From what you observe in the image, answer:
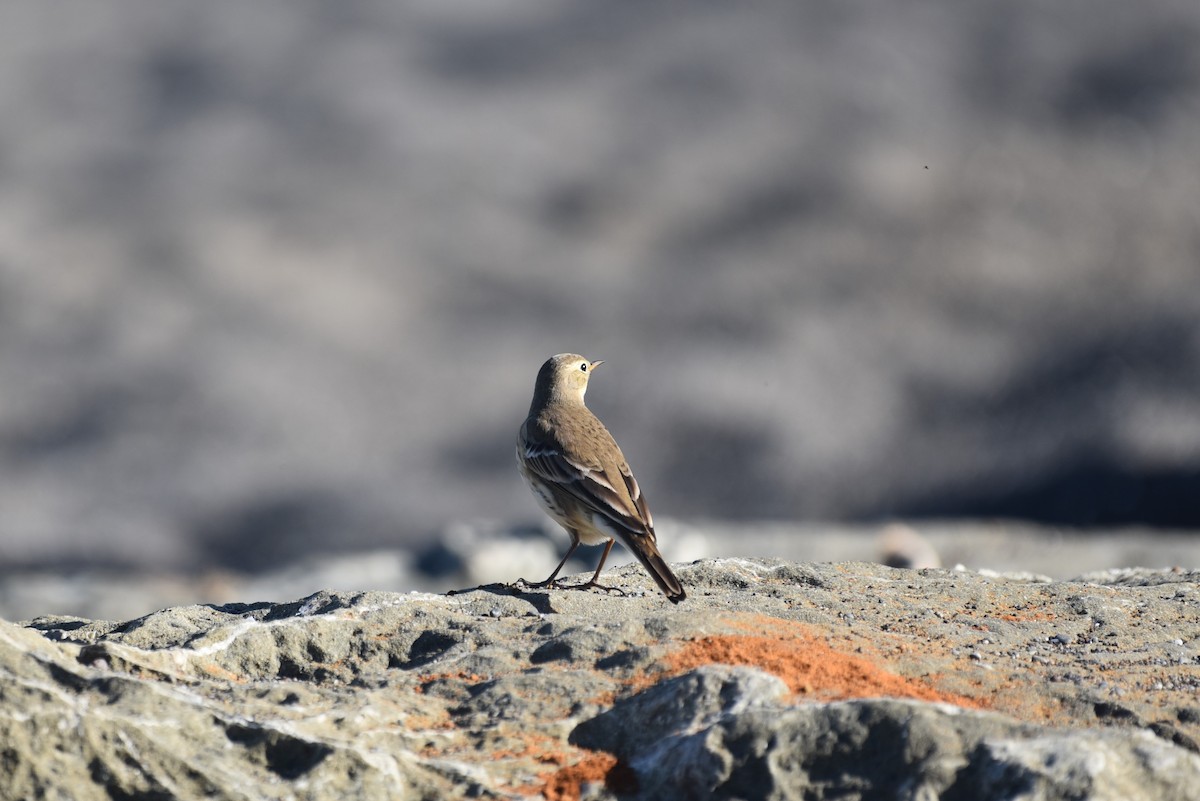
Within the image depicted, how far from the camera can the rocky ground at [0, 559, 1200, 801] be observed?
3383 millimetres

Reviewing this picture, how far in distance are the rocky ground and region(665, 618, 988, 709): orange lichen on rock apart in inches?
0.5

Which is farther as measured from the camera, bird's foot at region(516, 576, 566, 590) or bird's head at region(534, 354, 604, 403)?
bird's head at region(534, 354, 604, 403)

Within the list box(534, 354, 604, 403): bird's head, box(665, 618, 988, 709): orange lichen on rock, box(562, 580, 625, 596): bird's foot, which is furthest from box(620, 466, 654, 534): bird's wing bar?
box(665, 618, 988, 709): orange lichen on rock

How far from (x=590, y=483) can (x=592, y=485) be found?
21 mm

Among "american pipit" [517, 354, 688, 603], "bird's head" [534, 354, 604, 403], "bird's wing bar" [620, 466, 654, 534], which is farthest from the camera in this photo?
"bird's head" [534, 354, 604, 403]

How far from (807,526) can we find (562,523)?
10961 millimetres

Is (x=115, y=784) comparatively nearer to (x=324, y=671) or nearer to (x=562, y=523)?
(x=324, y=671)

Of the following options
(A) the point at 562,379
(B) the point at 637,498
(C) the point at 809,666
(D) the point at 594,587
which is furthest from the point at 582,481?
(C) the point at 809,666

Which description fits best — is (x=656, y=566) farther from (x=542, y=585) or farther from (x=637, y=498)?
(x=637, y=498)

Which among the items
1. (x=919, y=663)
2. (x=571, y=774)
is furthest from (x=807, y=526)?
(x=571, y=774)

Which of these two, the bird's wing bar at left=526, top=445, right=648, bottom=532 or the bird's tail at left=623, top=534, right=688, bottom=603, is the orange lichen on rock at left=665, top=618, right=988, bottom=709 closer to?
the bird's tail at left=623, top=534, right=688, bottom=603

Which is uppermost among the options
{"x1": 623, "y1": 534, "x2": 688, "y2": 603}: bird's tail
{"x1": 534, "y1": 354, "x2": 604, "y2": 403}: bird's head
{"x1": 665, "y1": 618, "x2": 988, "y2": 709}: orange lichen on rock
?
{"x1": 534, "y1": 354, "x2": 604, "y2": 403}: bird's head

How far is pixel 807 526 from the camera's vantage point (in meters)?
17.7

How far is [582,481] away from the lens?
6.84 m
